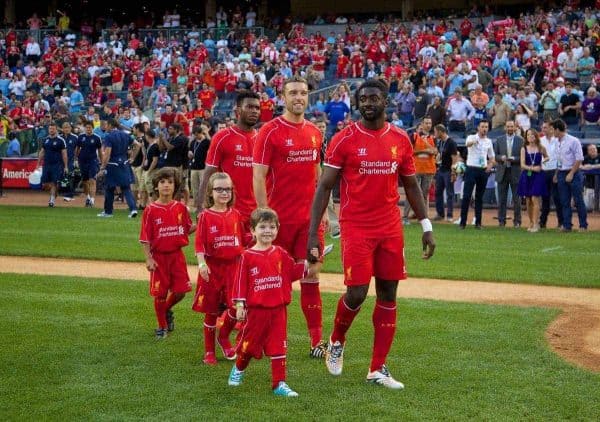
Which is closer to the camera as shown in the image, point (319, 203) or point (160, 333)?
point (319, 203)

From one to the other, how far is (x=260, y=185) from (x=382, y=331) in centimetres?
169

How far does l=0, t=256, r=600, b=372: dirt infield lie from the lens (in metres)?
8.96

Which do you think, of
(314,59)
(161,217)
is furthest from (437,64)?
(161,217)

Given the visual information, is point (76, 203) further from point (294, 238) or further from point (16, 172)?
point (294, 238)

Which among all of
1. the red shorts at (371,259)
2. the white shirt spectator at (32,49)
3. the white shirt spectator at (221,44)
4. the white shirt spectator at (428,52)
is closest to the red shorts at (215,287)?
the red shorts at (371,259)

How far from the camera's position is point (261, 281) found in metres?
7.16

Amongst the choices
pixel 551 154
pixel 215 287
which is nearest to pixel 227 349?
pixel 215 287

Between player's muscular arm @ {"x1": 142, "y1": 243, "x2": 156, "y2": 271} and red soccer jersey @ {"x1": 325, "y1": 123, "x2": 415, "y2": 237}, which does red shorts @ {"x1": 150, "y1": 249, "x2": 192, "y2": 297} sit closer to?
player's muscular arm @ {"x1": 142, "y1": 243, "x2": 156, "y2": 271}

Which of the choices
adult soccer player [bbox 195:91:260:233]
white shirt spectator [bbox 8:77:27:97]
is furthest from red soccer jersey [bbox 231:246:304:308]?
white shirt spectator [bbox 8:77:27:97]

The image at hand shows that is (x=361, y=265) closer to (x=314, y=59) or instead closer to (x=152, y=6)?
(x=314, y=59)

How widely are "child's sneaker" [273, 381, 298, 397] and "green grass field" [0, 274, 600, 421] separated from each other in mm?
73

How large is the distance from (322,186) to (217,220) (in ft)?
4.10

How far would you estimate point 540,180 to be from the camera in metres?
18.5

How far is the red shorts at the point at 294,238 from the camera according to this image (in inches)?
332
